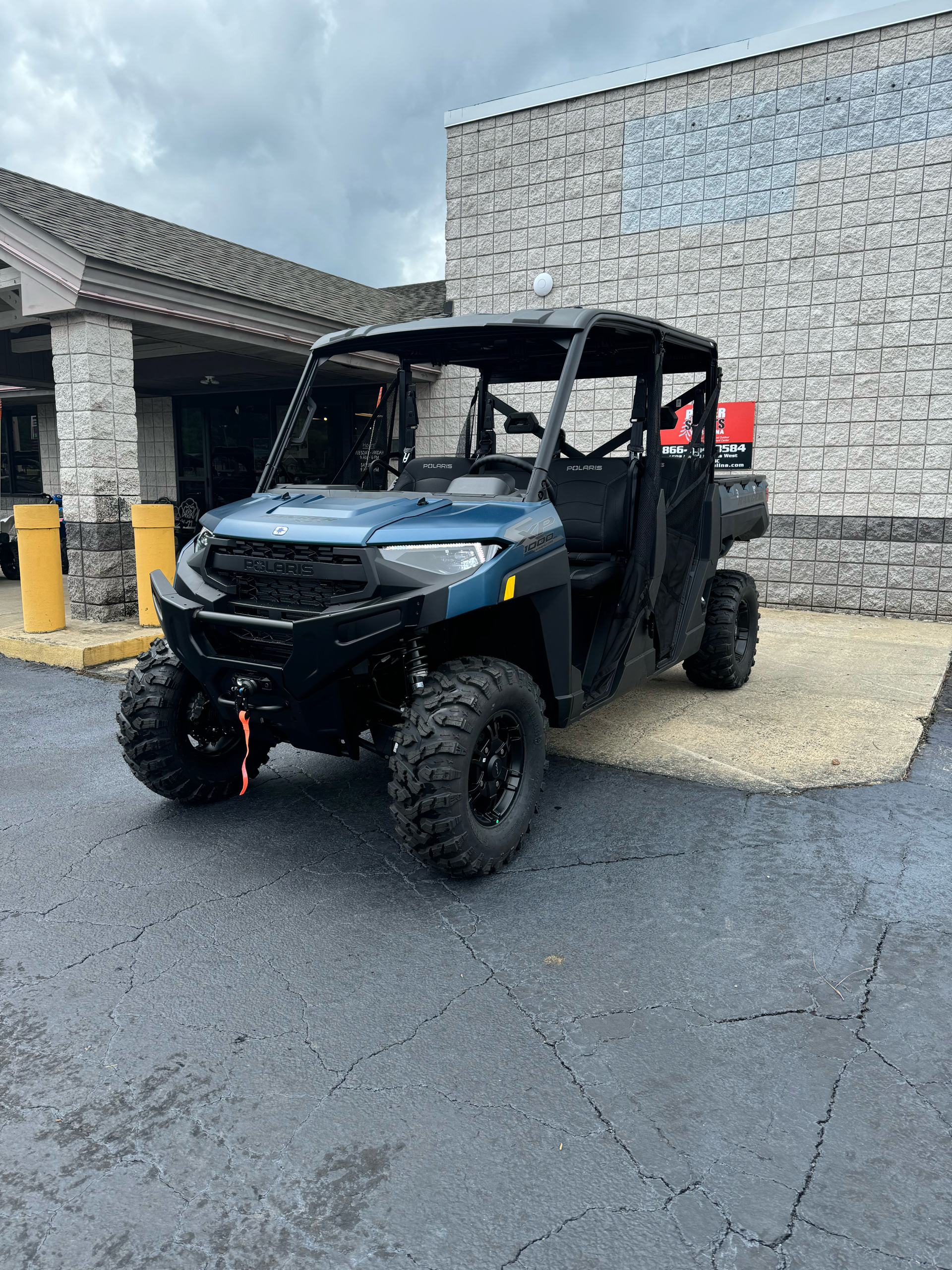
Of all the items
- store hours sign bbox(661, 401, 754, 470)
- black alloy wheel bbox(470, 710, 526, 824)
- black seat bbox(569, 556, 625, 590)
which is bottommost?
black alloy wheel bbox(470, 710, 526, 824)

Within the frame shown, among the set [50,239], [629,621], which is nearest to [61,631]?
[50,239]

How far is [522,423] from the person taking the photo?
3967mm

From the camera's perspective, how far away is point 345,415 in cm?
1305

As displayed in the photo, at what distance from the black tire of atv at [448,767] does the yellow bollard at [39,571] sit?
595 centimetres

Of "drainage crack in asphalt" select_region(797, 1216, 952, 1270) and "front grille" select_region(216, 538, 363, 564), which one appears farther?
"front grille" select_region(216, 538, 363, 564)

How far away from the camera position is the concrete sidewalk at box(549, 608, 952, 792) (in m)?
4.91

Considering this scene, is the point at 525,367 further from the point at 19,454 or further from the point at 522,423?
the point at 19,454

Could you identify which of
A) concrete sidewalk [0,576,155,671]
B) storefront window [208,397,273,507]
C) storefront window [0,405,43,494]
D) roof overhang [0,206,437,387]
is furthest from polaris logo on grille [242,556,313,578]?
storefront window [0,405,43,494]

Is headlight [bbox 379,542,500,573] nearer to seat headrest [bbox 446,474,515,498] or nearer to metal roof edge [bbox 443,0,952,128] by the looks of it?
seat headrest [bbox 446,474,515,498]

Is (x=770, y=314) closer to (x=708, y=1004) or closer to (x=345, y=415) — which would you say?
(x=345, y=415)

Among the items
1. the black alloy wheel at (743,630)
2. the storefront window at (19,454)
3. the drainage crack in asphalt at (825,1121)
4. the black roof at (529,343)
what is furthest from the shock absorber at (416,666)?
the storefront window at (19,454)

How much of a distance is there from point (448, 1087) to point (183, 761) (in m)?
2.25

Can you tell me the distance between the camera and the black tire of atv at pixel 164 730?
4.05m

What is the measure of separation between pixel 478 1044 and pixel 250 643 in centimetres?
177
